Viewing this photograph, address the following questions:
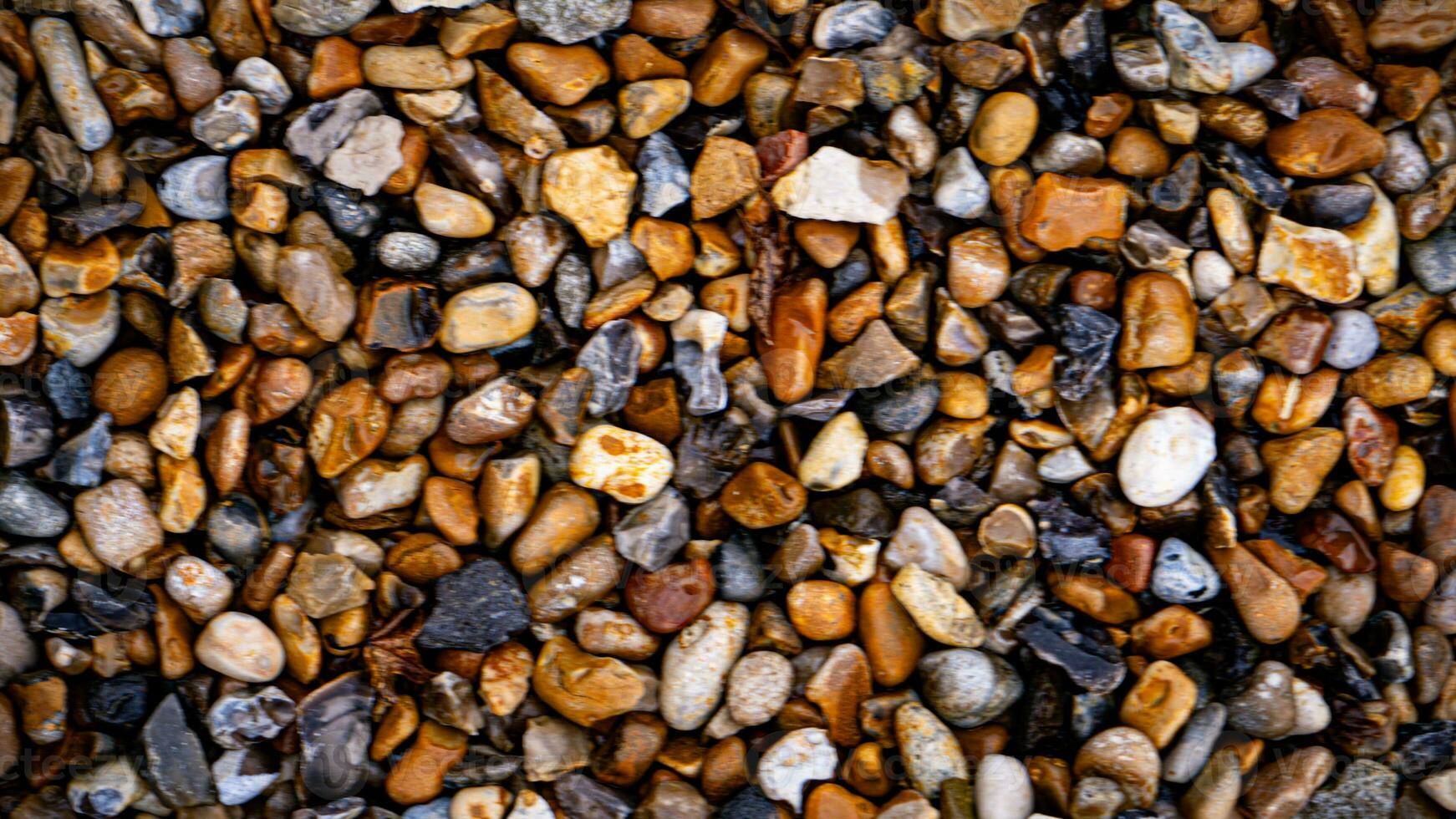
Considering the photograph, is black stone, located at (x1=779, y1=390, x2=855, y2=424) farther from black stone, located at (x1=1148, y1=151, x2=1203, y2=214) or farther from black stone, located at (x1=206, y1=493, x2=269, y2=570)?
black stone, located at (x1=206, y1=493, x2=269, y2=570)

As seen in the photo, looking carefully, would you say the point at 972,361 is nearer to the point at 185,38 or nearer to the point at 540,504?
the point at 540,504

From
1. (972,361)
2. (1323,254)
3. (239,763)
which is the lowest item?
(239,763)

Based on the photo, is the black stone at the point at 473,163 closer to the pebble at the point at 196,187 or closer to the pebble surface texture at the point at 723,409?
the pebble surface texture at the point at 723,409

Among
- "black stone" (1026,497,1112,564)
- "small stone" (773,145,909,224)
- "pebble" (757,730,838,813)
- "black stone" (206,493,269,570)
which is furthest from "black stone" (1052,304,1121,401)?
"black stone" (206,493,269,570)

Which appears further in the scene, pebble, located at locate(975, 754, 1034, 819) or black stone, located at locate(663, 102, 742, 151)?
black stone, located at locate(663, 102, 742, 151)

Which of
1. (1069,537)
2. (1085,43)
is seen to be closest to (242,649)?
(1069,537)

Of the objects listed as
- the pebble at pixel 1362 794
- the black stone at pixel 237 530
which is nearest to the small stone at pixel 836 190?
the black stone at pixel 237 530

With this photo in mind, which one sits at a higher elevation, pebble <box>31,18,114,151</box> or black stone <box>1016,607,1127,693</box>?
pebble <box>31,18,114,151</box>

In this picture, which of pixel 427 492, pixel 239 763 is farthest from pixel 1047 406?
pixel 239 763
